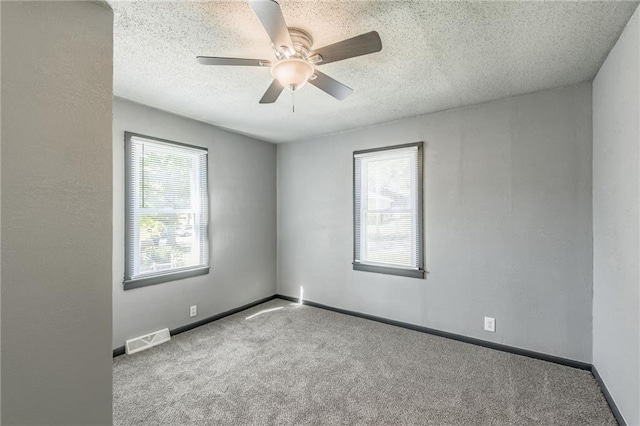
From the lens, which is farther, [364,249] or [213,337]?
[364,249]

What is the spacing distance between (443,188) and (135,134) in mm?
3293

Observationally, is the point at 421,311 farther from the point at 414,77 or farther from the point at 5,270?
the point at 5,270

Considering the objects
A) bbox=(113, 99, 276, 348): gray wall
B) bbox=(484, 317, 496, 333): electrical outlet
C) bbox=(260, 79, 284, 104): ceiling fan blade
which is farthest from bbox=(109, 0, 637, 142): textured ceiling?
bbox=(484, 317, 496, 333): electrical outlet

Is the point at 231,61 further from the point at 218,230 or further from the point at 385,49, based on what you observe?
the point at 218,230

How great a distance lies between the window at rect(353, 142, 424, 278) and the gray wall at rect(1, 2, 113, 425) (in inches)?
114

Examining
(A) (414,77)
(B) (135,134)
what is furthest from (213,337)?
(A) (414,77)

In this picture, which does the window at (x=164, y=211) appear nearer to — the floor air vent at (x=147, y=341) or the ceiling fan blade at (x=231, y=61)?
the floor air vent at (x=147, y=341)

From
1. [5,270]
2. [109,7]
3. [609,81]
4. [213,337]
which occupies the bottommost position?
[213,337]

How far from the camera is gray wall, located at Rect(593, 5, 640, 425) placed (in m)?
1.69

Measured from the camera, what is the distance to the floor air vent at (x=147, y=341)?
2877 millimetres

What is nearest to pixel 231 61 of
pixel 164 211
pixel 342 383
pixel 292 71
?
pixel 292 71

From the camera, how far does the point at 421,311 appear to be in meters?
3.43

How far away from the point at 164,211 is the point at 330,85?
7.63 ft

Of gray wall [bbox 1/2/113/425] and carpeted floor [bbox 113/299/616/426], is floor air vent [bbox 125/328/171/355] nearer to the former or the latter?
carpeted floor [bbox 113/299/616/426]
